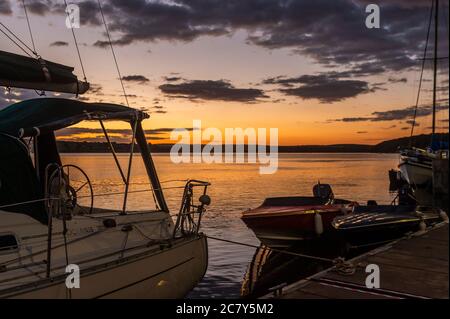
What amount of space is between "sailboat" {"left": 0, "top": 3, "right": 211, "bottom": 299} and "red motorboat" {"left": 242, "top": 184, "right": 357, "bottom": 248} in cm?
575

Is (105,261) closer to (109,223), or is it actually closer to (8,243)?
(109,223)

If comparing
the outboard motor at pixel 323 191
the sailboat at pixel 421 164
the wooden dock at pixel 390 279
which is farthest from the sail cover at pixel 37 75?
the sailboat at pixel 421 164

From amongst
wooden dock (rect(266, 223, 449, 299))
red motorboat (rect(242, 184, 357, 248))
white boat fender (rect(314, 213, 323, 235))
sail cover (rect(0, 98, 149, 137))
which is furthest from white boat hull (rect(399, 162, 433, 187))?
sail cover (rect(0, 98, 149, 137))

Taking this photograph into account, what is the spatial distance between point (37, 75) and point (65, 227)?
3.61 meters

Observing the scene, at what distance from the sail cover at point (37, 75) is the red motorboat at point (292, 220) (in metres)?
7.61

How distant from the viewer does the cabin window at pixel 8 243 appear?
695 centimetres

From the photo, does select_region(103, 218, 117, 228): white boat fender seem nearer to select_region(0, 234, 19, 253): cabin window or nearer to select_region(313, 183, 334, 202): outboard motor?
select_region(0, 234, 19, 253): cabin window

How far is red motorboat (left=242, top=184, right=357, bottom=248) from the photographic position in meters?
14.9

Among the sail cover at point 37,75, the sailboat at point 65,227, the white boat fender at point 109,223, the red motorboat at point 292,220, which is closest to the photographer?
the sailboat at point 65,227

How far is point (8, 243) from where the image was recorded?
704 centimetres

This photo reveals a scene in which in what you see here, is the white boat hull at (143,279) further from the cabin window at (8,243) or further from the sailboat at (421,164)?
the sailboat at (421,164)

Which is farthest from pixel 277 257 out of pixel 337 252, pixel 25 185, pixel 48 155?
pixel 25 185

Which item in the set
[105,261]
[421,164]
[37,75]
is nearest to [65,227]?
[105,261]

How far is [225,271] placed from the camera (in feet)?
49.9
